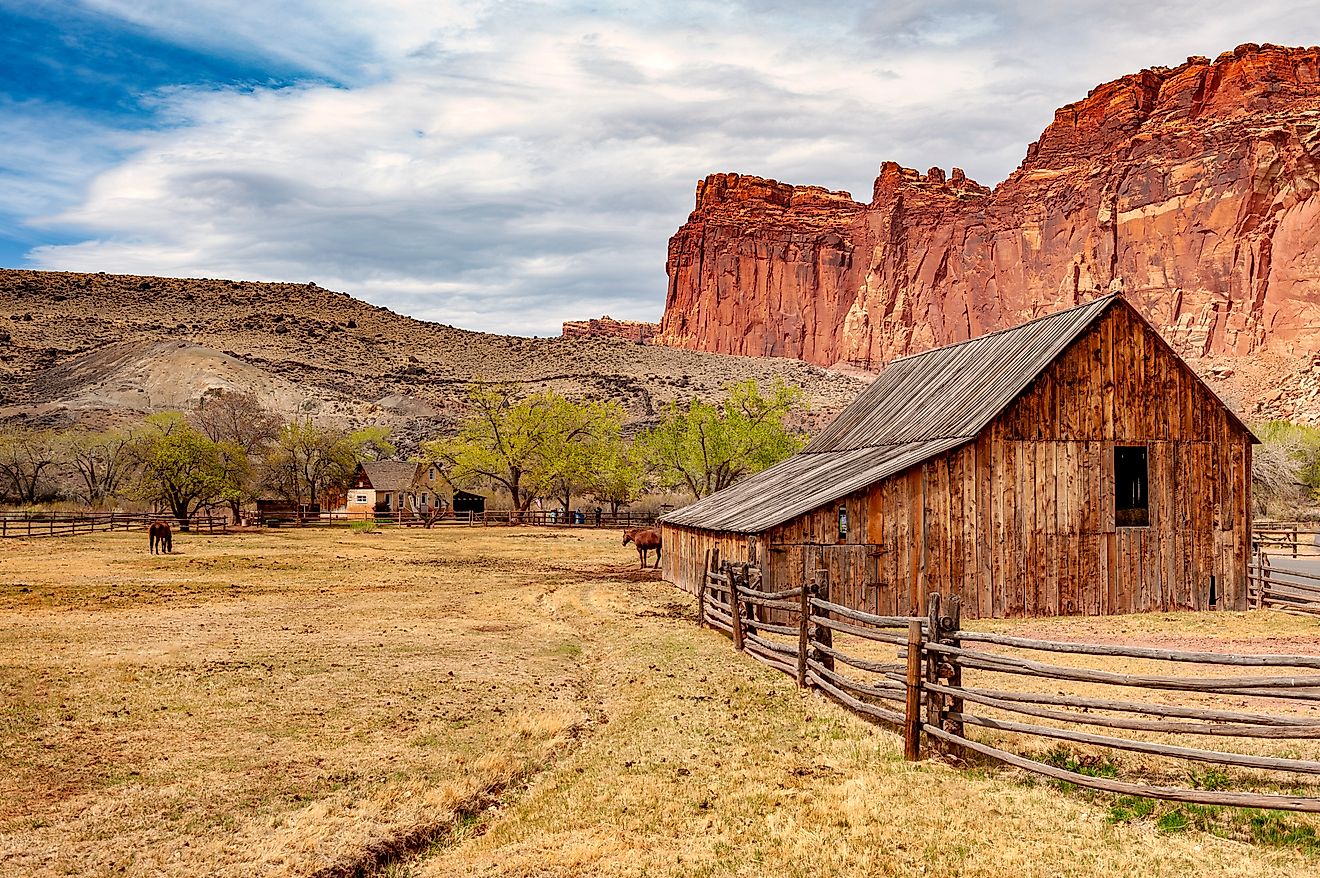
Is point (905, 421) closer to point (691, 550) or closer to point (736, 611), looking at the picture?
point (691, 550)

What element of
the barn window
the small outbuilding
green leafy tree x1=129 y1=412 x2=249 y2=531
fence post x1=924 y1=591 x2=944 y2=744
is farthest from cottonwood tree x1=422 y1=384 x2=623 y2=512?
fence post x1=924 y1=591 x2=944 y2=744

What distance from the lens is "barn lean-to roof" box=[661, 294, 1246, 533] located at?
2267cm

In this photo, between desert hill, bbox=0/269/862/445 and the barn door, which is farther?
desert hill, bbox=0/269/862/445

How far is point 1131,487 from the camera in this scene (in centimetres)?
2506

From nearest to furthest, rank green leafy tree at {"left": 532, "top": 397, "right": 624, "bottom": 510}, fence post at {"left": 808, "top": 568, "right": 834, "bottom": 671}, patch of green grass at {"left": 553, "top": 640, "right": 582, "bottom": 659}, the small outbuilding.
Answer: fence post at {"left": 808, "top": 568, "right": 834, "bottom": 671} → patch of green grass at {"left": 553, "top": 640, "right": 582, "bottom": 659} → green leafy tree at {"left": 532, "top": 397, "right": 624, "bottom": 510} → the small outbuilding

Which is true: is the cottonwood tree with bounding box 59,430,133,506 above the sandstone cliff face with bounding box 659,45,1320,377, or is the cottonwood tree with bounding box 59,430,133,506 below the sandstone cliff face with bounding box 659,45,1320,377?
below

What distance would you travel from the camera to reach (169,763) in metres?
10.6

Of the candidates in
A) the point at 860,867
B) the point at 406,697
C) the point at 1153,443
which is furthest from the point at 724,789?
the point at 1153,443

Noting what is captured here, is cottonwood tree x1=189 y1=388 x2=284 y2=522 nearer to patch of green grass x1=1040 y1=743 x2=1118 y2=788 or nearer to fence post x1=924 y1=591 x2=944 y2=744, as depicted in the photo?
fence post x1=924 y1=591 x2=944 y2=744

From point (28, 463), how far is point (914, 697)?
2910 inches

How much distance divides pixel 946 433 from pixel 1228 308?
382 feet

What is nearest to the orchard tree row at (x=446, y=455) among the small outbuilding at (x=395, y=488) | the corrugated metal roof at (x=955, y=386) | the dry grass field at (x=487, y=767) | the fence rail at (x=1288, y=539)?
the small outbuilding at (x=395, y=488)

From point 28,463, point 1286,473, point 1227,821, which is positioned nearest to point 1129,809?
point 1227,821

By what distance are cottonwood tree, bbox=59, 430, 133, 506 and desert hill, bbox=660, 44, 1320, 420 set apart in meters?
92.6
